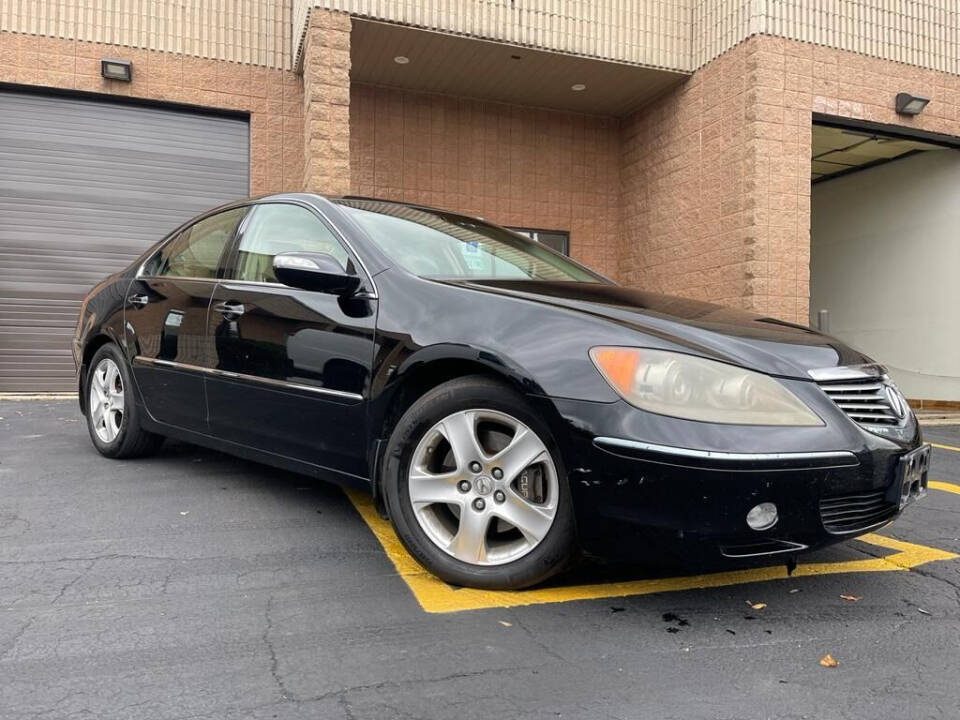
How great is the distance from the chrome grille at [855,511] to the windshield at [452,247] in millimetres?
1484

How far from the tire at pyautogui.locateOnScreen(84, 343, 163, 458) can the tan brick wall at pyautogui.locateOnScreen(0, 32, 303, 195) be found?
17.7ft

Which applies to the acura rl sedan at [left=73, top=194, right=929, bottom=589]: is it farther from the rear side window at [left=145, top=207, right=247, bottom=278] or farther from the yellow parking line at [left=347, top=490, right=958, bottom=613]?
the rear side window at [left=145, top=207, right=247, bottom=278]

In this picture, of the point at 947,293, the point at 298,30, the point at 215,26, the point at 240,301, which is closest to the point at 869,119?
the point at 947,293

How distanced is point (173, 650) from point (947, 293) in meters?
12.0

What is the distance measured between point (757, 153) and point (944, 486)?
5084mm

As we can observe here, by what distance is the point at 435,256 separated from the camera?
10.2ft

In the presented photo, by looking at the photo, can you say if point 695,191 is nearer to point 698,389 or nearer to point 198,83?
point 198,83

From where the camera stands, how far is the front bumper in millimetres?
2119

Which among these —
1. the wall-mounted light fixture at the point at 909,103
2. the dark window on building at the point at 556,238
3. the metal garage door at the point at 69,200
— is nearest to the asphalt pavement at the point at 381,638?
the metal garage door at the point at 69,200

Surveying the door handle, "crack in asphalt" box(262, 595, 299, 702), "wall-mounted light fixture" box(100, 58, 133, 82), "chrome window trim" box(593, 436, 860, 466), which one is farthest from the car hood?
"wall-mounted light fixture" box(100, 58, 133, 82)

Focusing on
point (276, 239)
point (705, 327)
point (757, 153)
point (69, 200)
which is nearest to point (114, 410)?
point (276, 239)

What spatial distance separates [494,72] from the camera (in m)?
9.59

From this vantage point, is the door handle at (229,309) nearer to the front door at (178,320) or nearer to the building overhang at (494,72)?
the front door at (178,320)

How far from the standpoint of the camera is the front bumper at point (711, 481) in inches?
83.4
